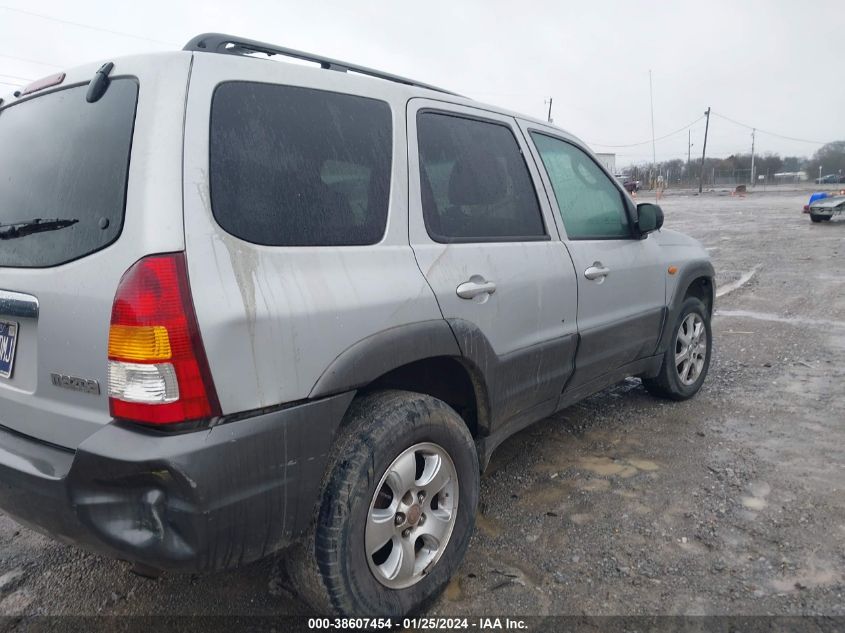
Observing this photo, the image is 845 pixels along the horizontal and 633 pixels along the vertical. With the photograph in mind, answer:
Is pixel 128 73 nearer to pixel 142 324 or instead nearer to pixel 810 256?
pixel 142 324

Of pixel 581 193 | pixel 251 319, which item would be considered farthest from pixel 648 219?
pixel 251 319

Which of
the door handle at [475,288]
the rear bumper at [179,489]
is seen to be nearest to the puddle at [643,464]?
the door handle at [475,288]

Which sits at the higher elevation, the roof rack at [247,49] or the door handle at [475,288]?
the roof rack at [247,49]

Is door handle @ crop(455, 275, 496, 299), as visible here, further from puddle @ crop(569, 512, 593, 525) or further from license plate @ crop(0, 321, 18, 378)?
license plate @ crop(0, 321, 18, 378)

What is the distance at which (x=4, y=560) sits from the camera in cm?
263

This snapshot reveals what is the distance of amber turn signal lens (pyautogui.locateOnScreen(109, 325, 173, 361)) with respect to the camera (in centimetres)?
158

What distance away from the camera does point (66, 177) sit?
1.85 metres

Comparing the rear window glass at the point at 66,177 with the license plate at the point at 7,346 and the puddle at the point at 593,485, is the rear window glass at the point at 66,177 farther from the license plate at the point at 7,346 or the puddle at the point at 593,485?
the puddle at the point at 593,485

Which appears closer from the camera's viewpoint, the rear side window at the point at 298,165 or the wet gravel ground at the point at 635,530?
the rear side window at the point at 298,165

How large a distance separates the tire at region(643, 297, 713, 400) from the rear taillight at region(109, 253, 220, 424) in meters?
3.33

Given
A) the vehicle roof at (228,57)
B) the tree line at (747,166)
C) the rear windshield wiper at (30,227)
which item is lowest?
the tree line at (747,166)

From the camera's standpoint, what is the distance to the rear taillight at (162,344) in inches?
62.1

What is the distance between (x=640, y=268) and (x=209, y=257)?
8.85ft

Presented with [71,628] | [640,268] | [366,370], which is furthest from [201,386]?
[640,268]
